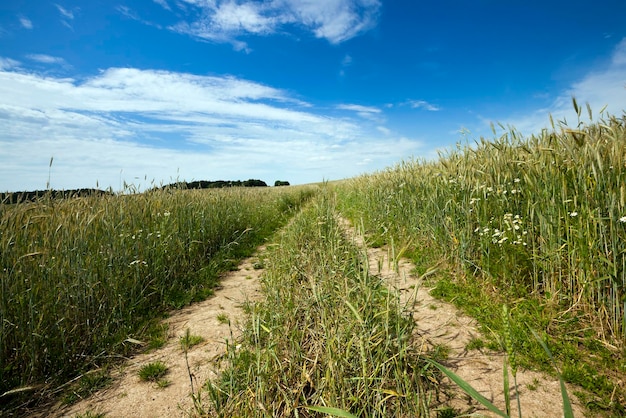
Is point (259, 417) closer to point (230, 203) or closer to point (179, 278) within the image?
point (179, 278)

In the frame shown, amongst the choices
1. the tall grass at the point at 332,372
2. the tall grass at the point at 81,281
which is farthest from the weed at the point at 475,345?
the tall grass at the point at 81,281

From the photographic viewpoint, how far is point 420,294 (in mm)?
4621

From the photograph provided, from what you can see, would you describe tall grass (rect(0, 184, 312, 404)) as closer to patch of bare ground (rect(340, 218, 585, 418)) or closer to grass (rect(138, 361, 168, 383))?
grass (rect(138, 361, 168, 383))

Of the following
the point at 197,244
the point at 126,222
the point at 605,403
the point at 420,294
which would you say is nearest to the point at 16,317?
the point at 126,222

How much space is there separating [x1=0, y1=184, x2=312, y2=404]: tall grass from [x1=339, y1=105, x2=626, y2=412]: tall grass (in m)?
3.65

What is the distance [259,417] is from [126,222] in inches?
180

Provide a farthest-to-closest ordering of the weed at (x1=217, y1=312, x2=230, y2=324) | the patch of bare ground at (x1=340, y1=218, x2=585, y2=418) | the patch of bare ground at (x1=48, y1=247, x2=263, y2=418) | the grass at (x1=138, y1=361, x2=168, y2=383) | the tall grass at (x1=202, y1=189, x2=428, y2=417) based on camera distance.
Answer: the weed at (x1=217, y1=312, x2=230, y2=324), the grass at (x1=138, y1=361, x2=168, y2=383), the patch of bare ground at (x1=48, y1=247, x2=263, y2=418), the patch of bare ground at (x1=340, y1=218, x2=585, y2=418), the tall grass at (x1=202, y1=189, x2=428, y2=417)

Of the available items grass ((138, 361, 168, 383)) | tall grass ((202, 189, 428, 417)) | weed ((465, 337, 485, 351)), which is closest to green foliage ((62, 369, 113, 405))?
grass ((138, 361, 168, 383))

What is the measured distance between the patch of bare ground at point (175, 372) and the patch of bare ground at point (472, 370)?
1.81 metres

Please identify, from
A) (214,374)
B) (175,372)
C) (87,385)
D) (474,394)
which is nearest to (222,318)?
(175,372)

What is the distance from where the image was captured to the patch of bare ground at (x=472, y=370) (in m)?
2.44

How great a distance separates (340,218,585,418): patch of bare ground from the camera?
2439mm

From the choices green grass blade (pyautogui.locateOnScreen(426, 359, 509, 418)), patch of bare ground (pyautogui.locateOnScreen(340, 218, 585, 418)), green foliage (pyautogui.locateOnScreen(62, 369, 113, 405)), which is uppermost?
green grass blade (pyautogui.locateOnScreen(426, 359, 509, 418))

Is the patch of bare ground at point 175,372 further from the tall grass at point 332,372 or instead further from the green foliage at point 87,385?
the tall grass at point 332,372
